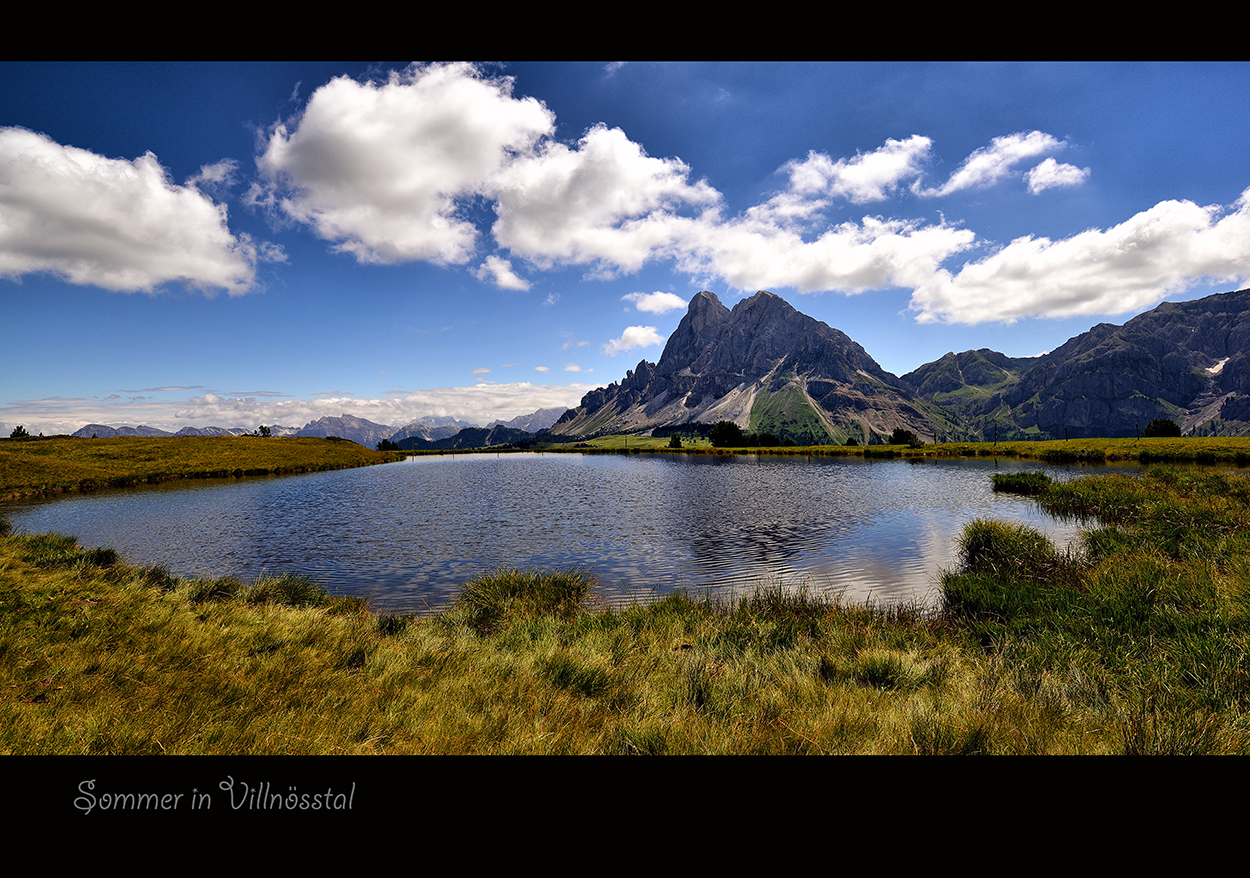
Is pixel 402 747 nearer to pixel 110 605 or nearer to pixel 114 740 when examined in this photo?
Answer: pixel 114 740

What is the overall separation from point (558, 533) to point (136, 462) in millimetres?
90523

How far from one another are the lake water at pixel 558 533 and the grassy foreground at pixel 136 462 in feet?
27.3

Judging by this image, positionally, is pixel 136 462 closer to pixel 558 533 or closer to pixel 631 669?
pixel 558 533

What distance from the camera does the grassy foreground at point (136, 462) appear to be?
182ft

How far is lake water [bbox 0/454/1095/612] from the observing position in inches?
856

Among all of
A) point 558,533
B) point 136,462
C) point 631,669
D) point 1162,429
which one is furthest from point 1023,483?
point 1162,429

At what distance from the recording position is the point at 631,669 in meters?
9.19

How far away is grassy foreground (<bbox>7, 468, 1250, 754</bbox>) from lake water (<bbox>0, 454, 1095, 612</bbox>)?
5.23 m

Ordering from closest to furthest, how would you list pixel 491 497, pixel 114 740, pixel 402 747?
pixel 114 740
pixel 402 747
pixel 491 497

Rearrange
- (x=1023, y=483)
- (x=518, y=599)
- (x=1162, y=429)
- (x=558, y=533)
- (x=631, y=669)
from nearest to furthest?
(x=631, y=669), (x=518, y=599), (x=558, y=533), (x=1023, y=483), (x=1162, y=429)

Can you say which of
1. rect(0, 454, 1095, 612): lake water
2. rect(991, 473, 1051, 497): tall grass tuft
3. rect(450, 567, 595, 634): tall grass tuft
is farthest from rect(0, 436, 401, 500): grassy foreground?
rect(991, 473, 1051, 497): tall grass tuft
